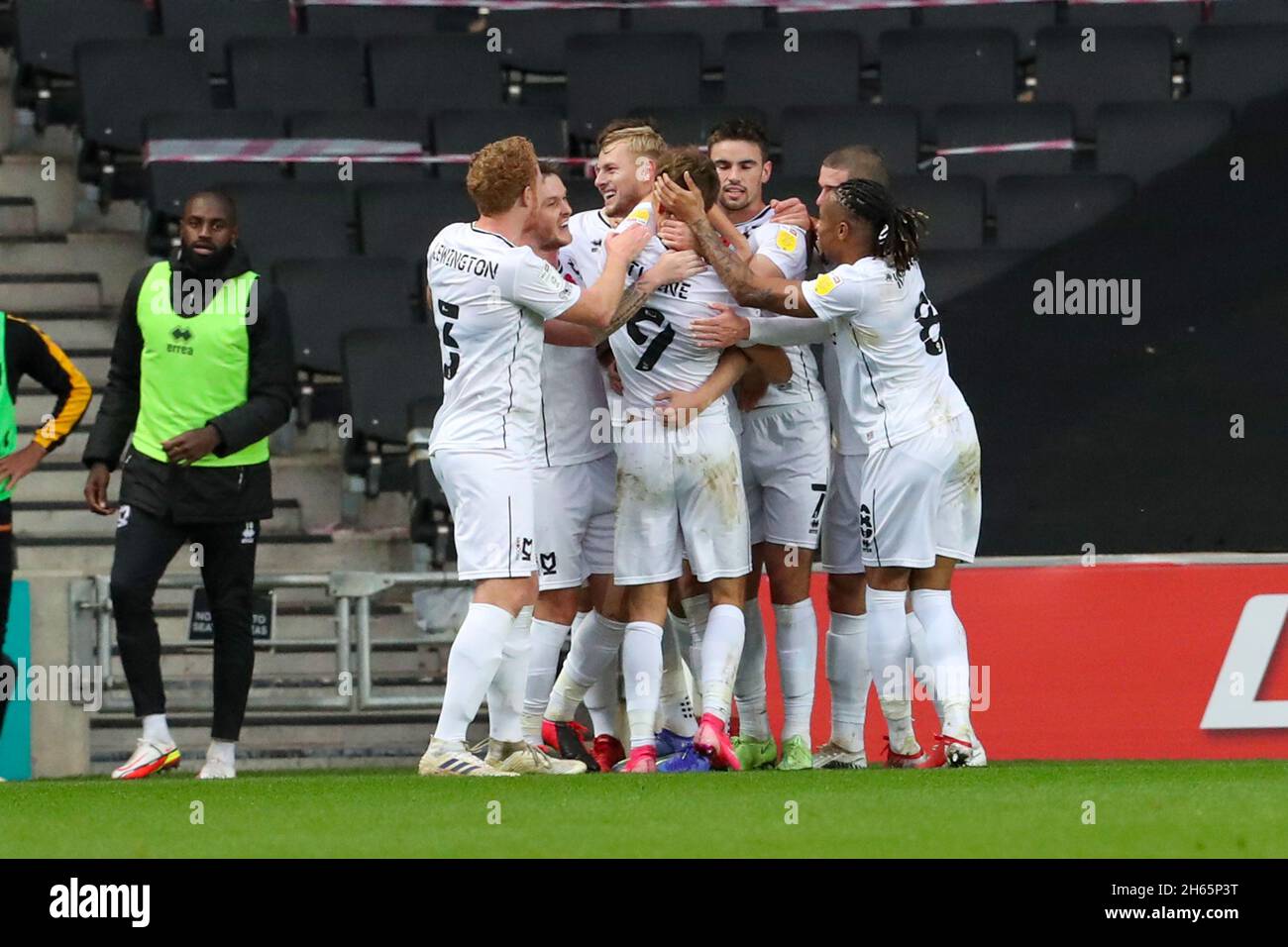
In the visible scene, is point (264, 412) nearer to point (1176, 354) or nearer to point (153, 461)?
point (153, 461)

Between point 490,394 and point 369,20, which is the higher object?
point 369,20

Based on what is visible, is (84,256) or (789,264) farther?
(84,256)

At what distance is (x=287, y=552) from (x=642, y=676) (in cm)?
410

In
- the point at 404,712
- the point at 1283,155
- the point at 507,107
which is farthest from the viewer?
the point at 507,107

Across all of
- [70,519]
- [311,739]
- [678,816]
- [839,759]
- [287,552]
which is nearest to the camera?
[678,816]

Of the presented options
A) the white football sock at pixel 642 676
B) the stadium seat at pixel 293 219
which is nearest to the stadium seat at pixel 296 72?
the stadium seat at pixel 293 219

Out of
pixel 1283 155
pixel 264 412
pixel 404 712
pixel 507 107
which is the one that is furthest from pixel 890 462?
pixel 507 107

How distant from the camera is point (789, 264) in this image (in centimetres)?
766

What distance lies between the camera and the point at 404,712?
959 centimetres

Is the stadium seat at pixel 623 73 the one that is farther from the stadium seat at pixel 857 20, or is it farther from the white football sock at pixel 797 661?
the white football sock at pixel 797 661

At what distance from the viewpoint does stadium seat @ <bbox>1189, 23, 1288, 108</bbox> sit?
42.0 feet

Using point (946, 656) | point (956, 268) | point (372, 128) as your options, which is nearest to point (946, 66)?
point (956, 268)

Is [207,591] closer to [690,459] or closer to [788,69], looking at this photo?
[690,459]

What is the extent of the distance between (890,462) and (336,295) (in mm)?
4319
